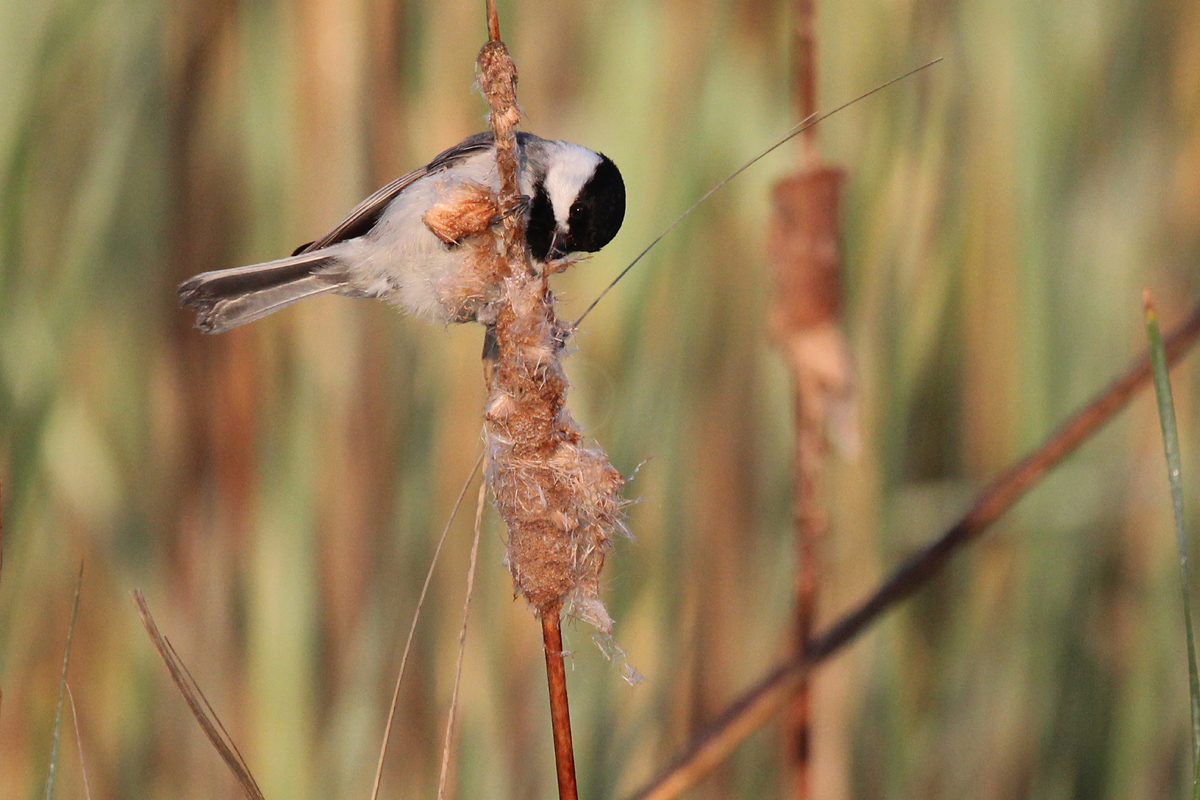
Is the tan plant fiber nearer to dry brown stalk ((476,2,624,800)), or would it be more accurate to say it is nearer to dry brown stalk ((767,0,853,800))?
dry brown stalk ((476,2,624,800))

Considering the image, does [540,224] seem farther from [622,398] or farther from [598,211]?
[622,398]

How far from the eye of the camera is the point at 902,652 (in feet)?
4.95

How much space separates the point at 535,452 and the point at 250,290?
84 cm

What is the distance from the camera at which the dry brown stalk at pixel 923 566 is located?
0.66 metres

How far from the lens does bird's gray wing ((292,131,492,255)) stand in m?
1.45

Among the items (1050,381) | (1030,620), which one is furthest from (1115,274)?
(1030,620)

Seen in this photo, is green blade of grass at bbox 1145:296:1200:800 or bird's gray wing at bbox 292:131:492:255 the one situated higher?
bird's gray wing at bbox 292:131:492:255

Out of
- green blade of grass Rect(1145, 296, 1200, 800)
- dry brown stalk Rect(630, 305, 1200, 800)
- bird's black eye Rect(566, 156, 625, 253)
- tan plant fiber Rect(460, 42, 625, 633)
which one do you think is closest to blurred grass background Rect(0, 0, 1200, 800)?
bird's black eye Rect(566, 156, 625, 253)

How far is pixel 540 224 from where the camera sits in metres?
1.66

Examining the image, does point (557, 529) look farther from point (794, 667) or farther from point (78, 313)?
point (78, 313)

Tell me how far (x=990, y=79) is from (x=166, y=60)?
124cm

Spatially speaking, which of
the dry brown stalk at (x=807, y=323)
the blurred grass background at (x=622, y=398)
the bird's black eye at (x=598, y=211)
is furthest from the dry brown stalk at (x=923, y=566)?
the bird's black eye at (x=598, y=211)

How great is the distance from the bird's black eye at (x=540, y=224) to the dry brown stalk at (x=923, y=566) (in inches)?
40.8

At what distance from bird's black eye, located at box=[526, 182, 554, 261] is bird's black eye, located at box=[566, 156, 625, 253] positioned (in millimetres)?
74
